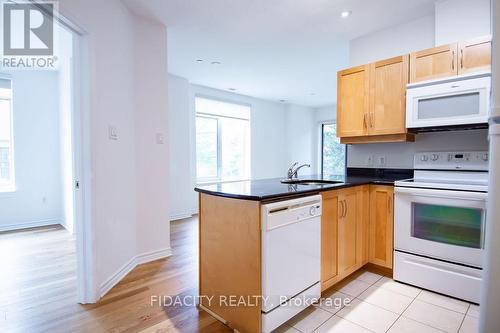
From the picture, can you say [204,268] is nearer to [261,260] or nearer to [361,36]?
[261,260]

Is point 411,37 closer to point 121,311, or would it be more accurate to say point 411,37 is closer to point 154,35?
point 154,35

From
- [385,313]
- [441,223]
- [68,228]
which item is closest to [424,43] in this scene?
[441,223]

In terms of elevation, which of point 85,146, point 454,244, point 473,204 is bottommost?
point 454,244

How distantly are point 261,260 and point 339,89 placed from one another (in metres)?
2.31

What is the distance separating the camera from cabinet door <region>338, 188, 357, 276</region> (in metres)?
2.20

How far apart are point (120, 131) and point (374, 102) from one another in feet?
8.49

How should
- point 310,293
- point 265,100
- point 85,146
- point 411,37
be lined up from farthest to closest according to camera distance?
point 265,100 → point 411,37 → point 85,146 → point 310,293

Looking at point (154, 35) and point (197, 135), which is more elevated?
point (154, 35)

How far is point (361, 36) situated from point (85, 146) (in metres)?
3.21

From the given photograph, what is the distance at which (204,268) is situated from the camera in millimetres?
1911

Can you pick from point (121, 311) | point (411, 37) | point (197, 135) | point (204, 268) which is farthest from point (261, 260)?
point (197, 135)

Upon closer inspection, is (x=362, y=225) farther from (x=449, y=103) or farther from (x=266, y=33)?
A: (x=266, y=33)

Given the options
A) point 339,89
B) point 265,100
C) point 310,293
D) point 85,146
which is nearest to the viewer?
point 310,293

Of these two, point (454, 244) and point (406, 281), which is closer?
point (454, 244)
